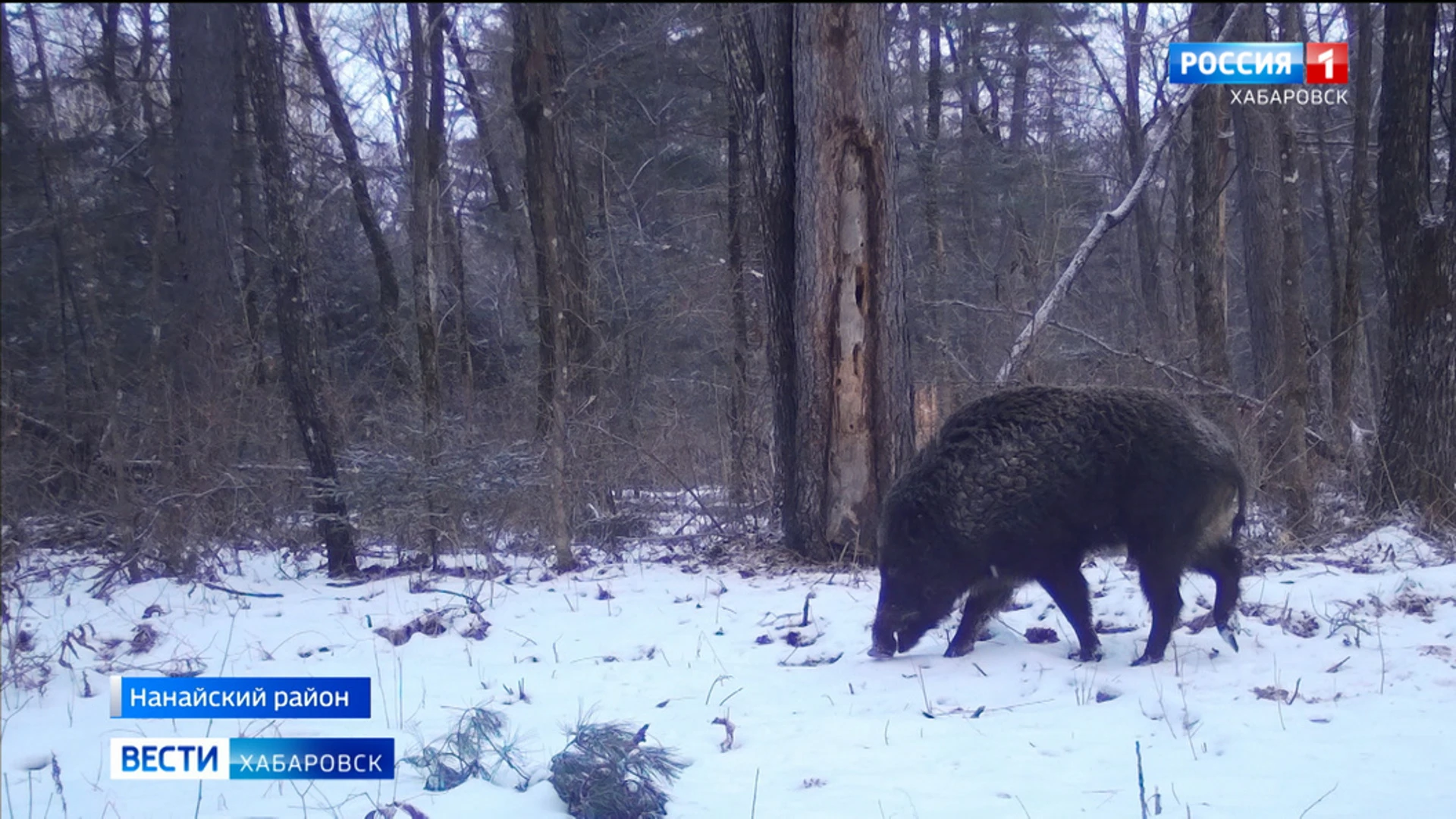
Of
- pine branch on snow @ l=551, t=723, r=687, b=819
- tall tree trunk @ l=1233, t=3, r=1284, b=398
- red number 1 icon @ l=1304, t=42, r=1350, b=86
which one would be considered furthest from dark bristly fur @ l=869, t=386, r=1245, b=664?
tall tree trunk @ l=1233, t=3, r=1284, b=398

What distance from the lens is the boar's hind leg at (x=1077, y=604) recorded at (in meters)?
5.23

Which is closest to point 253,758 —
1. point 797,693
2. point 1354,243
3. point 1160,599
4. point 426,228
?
point 797,693

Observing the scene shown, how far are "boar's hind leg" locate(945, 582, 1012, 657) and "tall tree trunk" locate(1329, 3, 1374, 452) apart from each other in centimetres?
580

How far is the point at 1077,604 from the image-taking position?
5.24 m

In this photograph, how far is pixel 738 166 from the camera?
13.4m

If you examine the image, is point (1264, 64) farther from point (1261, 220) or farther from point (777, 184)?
point (1261, 220)

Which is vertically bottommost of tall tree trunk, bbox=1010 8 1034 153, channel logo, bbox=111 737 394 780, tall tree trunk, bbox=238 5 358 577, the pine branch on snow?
the pine branch on snow

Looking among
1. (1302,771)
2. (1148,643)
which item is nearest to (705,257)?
(1148,643)

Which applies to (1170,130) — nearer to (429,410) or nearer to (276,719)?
(429,410)

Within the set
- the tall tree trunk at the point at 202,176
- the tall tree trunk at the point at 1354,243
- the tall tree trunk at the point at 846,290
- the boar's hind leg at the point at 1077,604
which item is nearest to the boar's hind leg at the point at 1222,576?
the boar's hind leg at the point at 1077,604

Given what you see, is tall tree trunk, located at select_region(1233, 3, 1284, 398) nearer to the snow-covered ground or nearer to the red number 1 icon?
the red number 1 icon

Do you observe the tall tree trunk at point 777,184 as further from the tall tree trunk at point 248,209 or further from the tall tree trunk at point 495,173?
the tall tree trunk at point 248,209
